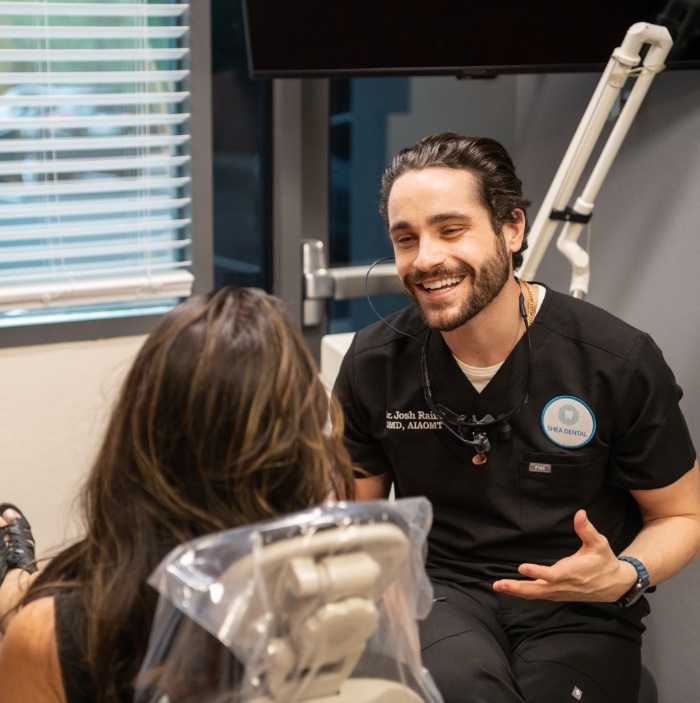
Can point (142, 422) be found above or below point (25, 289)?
above

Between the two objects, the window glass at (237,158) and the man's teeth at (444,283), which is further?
the window glass at (237,158)

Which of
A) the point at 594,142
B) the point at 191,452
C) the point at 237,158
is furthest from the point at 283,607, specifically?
the point at 237,158

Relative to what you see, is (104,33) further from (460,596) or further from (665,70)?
(460,596)

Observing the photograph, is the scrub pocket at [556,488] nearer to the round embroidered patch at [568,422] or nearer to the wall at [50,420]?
the round embroidered patch at [568,422]

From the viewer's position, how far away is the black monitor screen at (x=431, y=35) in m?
1.93

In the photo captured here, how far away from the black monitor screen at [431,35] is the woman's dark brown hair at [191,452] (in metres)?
1.08

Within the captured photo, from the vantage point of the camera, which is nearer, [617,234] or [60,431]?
[617,234]

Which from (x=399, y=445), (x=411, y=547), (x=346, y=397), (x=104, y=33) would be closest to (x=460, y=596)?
(x=399, y=445)

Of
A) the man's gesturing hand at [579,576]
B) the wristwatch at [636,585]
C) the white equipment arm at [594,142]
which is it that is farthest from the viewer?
the white equipment arm at [594,142]

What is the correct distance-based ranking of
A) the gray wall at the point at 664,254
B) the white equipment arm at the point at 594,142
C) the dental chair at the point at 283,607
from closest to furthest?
the dental chair at the point at 283,607, the white equipment arm at the point at 594,142, the gray wall at the point at 664,254

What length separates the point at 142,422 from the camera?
97 centimetres

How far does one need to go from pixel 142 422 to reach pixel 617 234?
138 cm

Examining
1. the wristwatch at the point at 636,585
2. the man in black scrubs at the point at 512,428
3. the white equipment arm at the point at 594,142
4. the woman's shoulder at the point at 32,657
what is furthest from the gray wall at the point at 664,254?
the woman's shoulder at the point at 32,657

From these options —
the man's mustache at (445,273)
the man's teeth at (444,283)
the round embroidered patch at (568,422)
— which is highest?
the man's mustache at (445,273)
